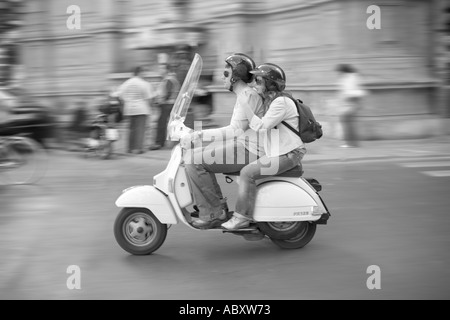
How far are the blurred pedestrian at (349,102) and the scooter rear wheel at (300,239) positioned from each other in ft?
25.8

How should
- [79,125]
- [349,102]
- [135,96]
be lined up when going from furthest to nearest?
1. [79,125]
2. [349,102]
3. [135,96]

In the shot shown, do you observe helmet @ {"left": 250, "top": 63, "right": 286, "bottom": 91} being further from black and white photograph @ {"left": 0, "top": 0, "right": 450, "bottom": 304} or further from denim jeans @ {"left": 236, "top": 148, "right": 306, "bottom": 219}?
denim jeans @ {"left": 236, "top": 148, "right": 306, "bottom": 219}

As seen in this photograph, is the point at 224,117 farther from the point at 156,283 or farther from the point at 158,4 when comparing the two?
the point at 156,283

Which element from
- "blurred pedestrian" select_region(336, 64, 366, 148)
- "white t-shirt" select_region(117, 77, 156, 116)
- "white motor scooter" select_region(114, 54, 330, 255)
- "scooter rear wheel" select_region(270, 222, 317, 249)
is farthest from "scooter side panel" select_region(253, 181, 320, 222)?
"blurred pedestrian" select_region(336, 64, 366, 148)

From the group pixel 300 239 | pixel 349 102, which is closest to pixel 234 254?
pixel 300 239

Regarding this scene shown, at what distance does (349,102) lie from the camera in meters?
14.1

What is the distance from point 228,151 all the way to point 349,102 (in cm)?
817

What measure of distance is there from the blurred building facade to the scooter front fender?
932 centimetres

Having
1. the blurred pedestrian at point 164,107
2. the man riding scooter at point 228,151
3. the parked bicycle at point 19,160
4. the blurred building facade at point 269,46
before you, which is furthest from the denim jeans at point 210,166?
the blurred building facade at point 269,46

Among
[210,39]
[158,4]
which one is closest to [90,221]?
[210,39]

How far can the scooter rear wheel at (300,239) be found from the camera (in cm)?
650

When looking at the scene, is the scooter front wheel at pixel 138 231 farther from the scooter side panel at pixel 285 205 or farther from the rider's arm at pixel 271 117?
the rider's arm at pixel 271 117

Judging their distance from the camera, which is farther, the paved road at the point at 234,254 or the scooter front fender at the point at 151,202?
the scooter front fender at the point at 151,202

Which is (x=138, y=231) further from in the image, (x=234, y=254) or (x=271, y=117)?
(x=271, y=117)
